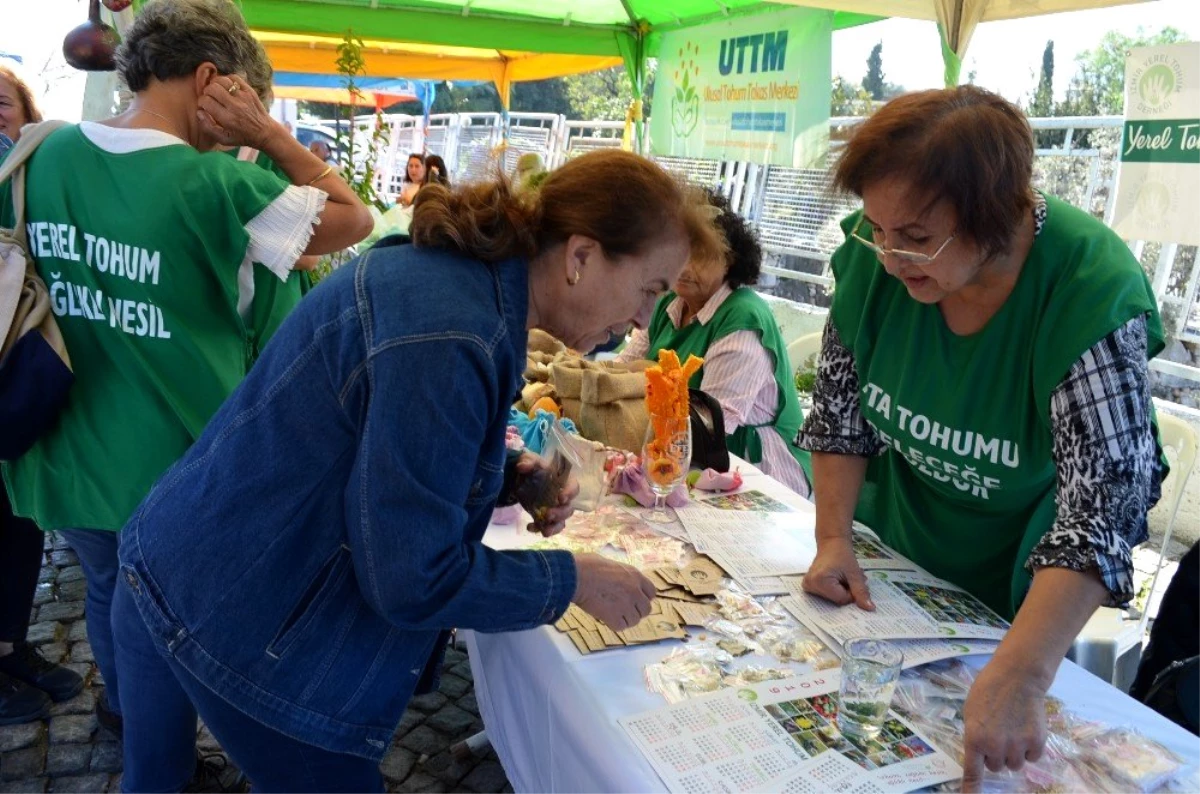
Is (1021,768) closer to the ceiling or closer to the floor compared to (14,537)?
closer to the ceiling

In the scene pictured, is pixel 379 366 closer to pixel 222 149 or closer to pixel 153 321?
pixel 153 321

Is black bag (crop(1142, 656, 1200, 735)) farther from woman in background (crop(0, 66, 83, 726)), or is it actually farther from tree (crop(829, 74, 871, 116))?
woman in background (crop(0, 66, 83, 726))

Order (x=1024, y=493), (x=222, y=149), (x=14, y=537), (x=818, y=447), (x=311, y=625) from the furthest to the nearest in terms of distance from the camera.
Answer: (x=14, y=537) < (x=222, y=149) < (x=818, y=447) < (x=1024, y=493) < (x=311, y=625)

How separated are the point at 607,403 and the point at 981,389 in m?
1.04

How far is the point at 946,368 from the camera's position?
1.48 m

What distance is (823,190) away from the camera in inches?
61.1

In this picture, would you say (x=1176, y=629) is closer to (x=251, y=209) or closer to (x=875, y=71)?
(x=251, y=209)

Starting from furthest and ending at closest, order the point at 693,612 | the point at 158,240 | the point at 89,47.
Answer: the point at 89,47 → the point at 158,240 → the point at 693,612

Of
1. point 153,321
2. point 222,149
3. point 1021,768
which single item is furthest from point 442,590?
point 222,149

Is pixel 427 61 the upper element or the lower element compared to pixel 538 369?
upper

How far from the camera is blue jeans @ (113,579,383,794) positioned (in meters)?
1.19

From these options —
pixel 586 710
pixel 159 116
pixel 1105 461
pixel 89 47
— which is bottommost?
pixel 586 710

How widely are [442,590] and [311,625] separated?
23 cm

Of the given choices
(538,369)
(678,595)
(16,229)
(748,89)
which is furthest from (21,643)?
(748,89)
